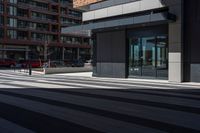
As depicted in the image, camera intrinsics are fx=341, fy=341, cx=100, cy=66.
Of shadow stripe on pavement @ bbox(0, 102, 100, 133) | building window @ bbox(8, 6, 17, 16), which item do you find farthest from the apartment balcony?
shadow stripe on pavement @ bbox(0, 102, 100, 133)

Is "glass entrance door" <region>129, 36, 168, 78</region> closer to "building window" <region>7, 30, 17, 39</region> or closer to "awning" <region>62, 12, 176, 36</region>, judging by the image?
"awning" <region>62, 12, 176, 36</region>

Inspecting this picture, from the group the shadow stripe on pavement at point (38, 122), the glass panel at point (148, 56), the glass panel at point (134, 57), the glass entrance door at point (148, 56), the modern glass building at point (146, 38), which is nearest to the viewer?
the shadow stripe on pavement at point (38, 122)

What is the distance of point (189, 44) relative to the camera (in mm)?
22609

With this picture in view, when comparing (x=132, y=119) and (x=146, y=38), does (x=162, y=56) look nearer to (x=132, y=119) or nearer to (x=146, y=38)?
(x=146, y=38)

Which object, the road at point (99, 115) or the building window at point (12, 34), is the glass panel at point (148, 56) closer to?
the road at point (99, 115)

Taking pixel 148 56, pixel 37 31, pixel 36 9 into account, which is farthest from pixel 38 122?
pixel 36 9

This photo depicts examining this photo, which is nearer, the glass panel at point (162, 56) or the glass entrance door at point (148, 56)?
the glass panel at point (162, 56)

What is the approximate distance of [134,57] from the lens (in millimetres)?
27688

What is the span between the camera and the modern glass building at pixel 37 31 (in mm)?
82438

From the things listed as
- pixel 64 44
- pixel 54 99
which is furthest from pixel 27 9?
pixel 54 99

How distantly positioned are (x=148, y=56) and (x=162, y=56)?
5.35ft

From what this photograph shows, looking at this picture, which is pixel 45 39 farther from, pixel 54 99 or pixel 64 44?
pixel 54 99

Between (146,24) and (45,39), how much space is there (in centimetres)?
6932

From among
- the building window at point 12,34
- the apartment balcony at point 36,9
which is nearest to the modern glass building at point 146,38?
the building window at point 12,34
